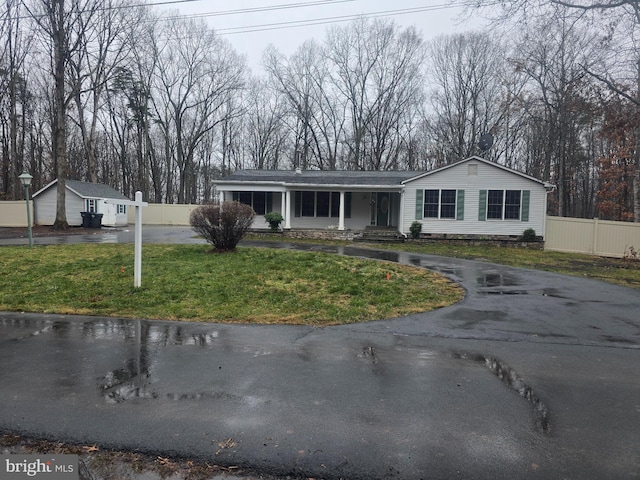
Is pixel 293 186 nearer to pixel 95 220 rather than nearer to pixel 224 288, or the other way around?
pixel 95 220

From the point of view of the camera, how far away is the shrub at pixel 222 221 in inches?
480

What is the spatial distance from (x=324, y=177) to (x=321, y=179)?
2.03 feet

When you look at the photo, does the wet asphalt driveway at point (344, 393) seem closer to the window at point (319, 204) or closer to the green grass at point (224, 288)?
the green grass at point (224, 288)

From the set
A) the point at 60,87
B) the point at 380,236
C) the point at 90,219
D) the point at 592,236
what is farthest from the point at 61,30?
the point at 592,236

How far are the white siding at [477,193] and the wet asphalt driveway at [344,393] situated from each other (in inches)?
581

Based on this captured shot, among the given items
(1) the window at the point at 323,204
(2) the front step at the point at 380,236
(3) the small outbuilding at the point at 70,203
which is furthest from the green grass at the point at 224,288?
(3) the small outbuilding at the point at 70,203

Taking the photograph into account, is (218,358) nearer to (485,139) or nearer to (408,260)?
(408,260)

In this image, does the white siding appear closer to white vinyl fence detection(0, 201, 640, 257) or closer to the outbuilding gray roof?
white vinyl fence detection(0, 201, 640, 257)

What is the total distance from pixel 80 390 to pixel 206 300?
11.8 feet

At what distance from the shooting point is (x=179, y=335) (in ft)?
17.6

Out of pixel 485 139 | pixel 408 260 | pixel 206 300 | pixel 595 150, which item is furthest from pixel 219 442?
pixel 595 150

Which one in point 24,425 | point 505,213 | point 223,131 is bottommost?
point 24,425

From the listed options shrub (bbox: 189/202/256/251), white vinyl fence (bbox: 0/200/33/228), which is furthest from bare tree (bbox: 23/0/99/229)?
shrub (bbox: 189/202/256/251)

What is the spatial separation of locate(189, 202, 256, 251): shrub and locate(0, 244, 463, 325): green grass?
0.75 meters
